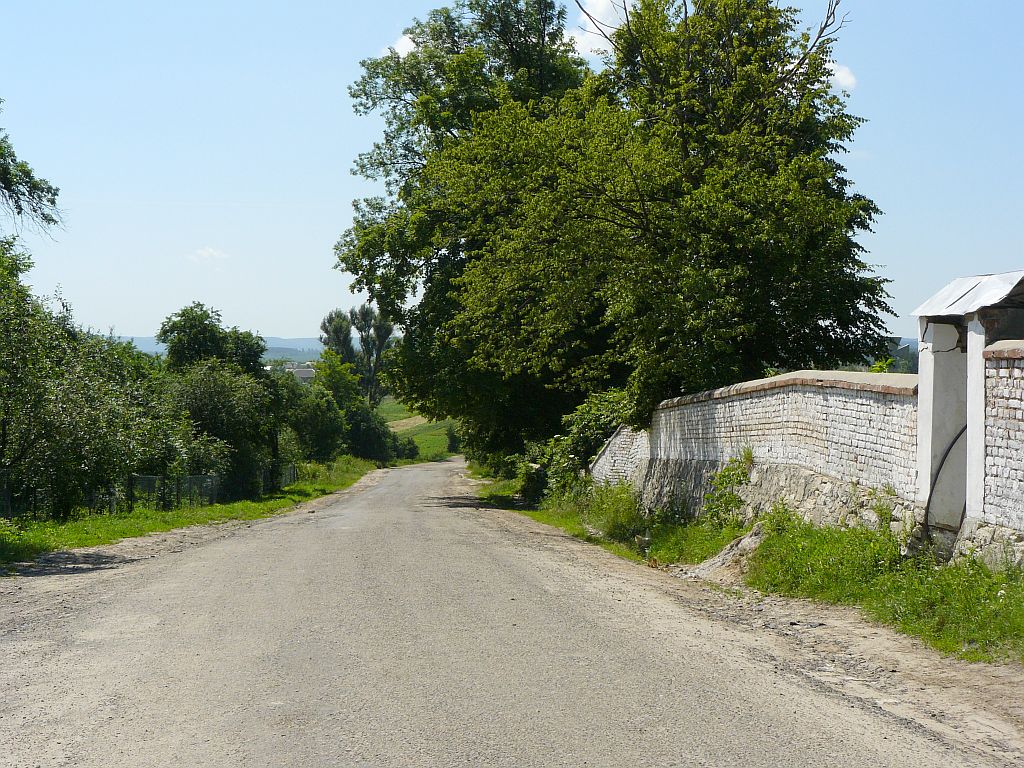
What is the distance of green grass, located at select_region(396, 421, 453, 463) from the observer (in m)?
113

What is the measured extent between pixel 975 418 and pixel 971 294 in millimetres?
1150

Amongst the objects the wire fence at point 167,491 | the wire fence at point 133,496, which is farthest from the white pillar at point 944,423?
the wire fence at point 167,491

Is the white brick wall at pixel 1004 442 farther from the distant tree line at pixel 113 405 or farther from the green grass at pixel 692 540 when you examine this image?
the distant tree line at pixel 113 405

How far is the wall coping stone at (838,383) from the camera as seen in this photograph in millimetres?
10055

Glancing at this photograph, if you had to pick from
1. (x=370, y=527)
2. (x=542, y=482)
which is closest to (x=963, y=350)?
(x=370, y=527)

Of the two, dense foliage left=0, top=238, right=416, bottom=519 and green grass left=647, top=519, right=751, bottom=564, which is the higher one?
dense foliage left=0, top=238, right=416, bottom=519

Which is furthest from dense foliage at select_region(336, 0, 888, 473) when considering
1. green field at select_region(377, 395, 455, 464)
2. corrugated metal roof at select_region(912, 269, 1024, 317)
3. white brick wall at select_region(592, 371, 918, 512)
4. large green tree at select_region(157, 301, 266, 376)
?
green field at select_region(377, 395, 455, 464)

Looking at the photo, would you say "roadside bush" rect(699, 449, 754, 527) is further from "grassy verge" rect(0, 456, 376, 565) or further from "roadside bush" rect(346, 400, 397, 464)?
"roadside bush" rect(346, 400, 397, 464)

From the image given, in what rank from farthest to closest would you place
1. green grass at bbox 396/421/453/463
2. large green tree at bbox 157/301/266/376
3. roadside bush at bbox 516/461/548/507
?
green grass at bbox 396/421/453/463, large green tree at bbox 157/301/266/376, roadside bush at bbox 516/461/548/507

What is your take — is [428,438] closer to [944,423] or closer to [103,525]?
[103,525]

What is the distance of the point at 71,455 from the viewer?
1916 centimetres

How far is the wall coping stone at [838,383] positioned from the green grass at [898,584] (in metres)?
1.56

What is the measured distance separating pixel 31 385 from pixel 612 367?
58.8 ft

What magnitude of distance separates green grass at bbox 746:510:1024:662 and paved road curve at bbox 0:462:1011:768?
132cm
